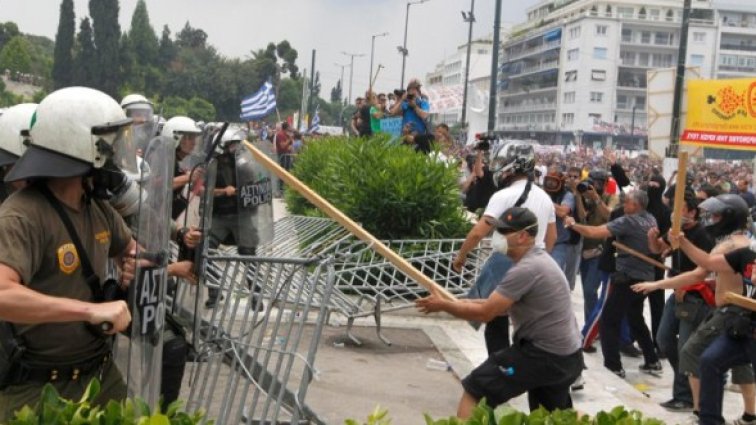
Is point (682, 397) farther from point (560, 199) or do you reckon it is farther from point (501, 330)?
point (560, 199)

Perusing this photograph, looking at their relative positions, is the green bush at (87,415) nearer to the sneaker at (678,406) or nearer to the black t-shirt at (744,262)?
the black t-shirt at (744,262)

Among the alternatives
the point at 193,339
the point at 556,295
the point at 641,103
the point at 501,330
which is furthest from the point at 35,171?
the point at 641,103

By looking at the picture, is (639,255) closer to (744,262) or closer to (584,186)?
(744,262)

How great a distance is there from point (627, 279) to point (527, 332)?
131 inches

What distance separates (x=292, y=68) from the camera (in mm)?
102562

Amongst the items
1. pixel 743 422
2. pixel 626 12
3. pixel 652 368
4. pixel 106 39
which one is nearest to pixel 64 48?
pixel 106 39

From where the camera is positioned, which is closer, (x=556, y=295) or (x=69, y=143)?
(x=69, y=143)

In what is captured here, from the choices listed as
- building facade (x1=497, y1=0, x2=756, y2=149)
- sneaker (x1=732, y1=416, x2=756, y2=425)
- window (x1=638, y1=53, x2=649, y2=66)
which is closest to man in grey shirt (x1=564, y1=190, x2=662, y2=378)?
sneaker (x1=732, y1=416, x2=756, y2=425)

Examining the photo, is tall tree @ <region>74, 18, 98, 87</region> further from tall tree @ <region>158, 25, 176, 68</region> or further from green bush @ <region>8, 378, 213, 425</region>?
green bush @ <region>8, 378, 213, 425</region>

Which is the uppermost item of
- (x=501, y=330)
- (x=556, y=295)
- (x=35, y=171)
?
(x=35, y=171)

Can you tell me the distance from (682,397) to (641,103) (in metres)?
119

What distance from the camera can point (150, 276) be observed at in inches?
131

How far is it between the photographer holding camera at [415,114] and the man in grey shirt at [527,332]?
7409 millimetres

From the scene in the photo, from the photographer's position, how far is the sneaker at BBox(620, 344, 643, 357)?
30.9 feet
